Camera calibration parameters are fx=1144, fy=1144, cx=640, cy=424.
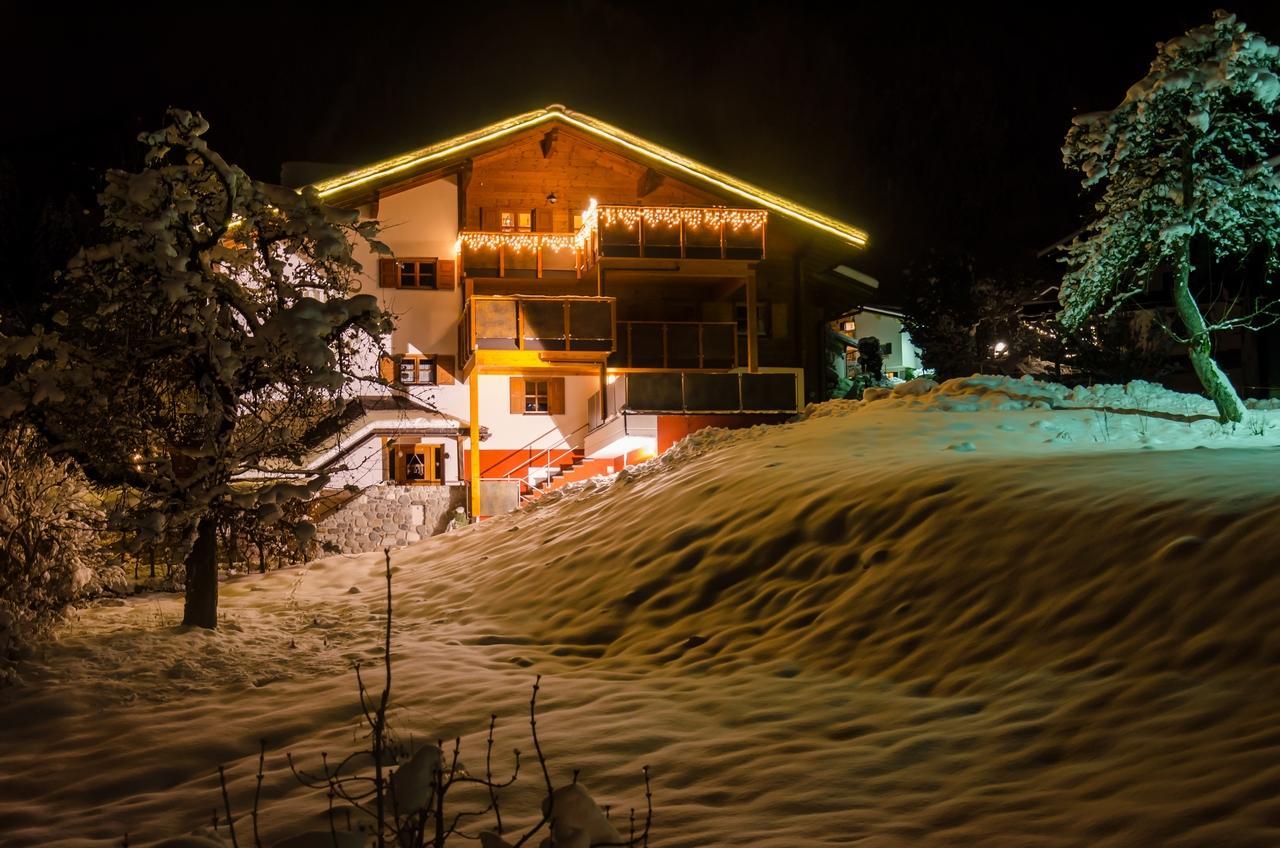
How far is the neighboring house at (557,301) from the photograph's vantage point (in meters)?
27.9

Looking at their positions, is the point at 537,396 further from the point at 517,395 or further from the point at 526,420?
the point at 526,420

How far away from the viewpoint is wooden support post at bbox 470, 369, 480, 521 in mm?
26359

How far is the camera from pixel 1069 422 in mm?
18359

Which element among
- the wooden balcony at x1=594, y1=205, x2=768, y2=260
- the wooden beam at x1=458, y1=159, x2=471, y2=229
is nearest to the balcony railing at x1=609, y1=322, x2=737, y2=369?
the wooden balcony at x1=594, y1=205, x2=768, y2=260

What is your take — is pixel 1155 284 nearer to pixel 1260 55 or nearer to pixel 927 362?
pixel 927 362

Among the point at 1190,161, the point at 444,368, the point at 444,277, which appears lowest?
the point at 444,368

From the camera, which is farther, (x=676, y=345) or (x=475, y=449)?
(x=676, y=345)

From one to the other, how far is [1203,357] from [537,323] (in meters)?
14.9

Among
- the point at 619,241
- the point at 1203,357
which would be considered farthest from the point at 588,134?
the point at 1203,357

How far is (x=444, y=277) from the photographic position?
2950cm

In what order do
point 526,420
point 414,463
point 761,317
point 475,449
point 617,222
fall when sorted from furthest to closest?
point 761,317
point 526,420
point 414,463
point 617,222
point 475,449

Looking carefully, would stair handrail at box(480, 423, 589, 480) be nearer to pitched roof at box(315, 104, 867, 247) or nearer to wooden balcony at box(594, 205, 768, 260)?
wooden balcony at box(594, 205, 768, 260)

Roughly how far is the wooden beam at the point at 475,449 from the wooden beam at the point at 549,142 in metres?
6.43

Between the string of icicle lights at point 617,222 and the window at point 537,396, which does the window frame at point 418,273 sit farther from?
the window at point 537,396
